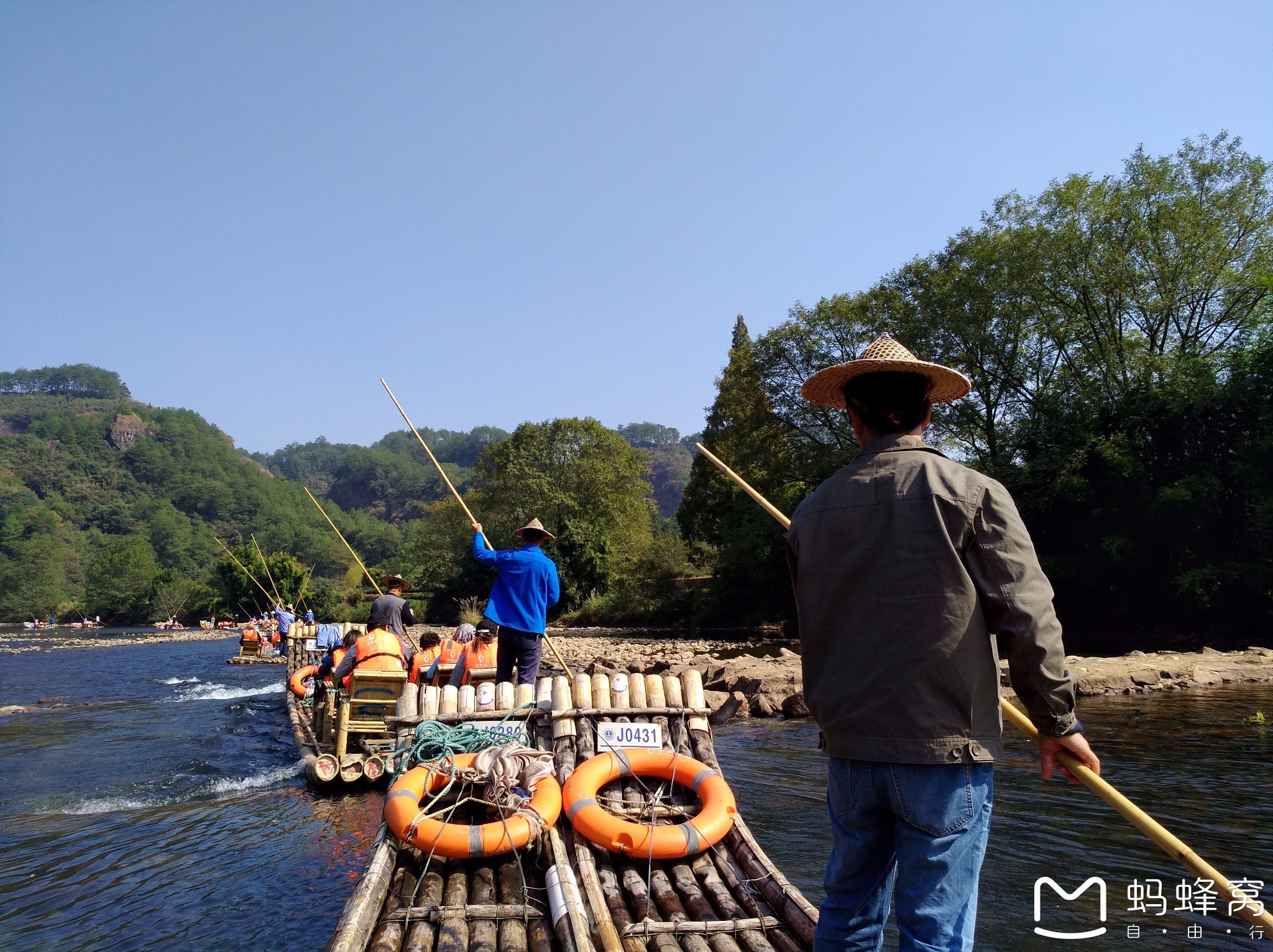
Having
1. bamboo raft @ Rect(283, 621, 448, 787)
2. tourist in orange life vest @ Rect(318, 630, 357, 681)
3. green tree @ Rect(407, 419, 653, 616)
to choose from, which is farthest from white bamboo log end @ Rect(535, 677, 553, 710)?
green tree @ Rect(407, 419, 653, 616)

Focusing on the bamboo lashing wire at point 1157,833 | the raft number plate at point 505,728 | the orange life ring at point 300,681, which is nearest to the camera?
the bamboo lashing wire at point 1157,833

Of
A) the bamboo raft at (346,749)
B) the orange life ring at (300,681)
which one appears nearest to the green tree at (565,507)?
the orange life ring at (300,681)

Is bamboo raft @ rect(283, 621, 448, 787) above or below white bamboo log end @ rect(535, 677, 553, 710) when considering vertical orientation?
below

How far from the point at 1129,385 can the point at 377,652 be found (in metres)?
22.2

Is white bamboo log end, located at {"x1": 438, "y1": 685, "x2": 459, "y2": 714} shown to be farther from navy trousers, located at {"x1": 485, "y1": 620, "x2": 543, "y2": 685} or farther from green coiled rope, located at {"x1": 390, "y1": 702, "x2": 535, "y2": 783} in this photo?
navy trousers, located at {"x1": 485, "y1": 620, "x2": 543, "y2": 685}

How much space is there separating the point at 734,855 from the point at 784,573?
31001mm

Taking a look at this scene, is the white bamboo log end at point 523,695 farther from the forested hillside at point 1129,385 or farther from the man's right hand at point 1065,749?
the forested hillside at point 1129,385

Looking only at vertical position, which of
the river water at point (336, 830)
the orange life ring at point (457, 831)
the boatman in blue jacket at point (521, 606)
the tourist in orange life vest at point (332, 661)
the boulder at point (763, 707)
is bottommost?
the river water at point (336, 830)

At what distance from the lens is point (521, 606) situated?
7090mm

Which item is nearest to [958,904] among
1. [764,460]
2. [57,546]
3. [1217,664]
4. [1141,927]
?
[1141,927]

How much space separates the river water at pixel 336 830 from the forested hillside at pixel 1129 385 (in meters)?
9.32

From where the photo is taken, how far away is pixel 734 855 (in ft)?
15.6

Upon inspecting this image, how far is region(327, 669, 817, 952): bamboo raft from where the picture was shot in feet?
12.9

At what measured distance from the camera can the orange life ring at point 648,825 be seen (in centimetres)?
459
